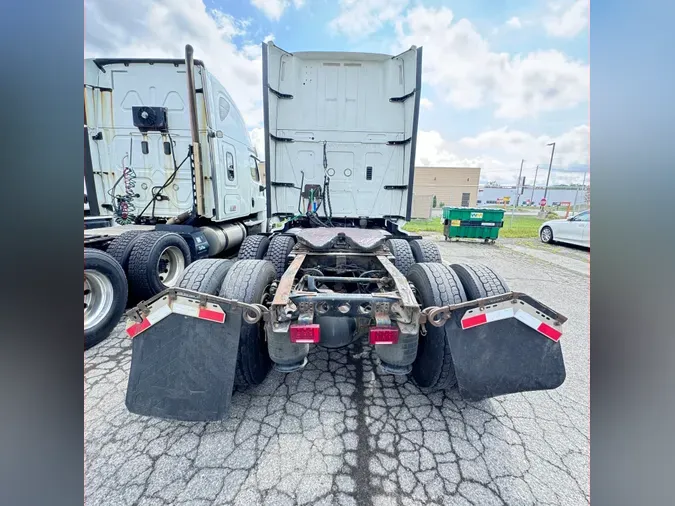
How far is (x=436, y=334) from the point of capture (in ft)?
6.73

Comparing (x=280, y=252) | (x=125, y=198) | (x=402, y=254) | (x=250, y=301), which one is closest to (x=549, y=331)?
(x=402, y=254)

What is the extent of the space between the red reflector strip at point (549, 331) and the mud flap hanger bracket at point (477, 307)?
0.18 feet

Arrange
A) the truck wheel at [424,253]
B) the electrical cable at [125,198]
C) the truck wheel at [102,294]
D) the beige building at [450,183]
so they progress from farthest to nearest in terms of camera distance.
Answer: the beige building at [450,183] < the electrical cable at [125,198] < the truck wheel at [424,253] < the truck wheel at [102,294]

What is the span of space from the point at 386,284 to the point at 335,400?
44.0 inches

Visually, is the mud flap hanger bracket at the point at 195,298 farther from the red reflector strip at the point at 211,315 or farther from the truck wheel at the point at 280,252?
the truck wheel at the point at 280,252

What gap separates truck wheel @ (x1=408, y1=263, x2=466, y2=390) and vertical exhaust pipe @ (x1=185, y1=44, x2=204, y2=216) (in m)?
4.06

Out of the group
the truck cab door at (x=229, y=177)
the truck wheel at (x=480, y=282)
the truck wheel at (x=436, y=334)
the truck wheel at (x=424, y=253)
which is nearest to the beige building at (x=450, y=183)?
the truck cab door at (x=229, y=177)

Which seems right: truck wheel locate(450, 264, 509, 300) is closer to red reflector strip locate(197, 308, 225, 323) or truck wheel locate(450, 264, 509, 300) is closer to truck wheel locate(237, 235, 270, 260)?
red reflector strip locate(197, 308, 225, 323)

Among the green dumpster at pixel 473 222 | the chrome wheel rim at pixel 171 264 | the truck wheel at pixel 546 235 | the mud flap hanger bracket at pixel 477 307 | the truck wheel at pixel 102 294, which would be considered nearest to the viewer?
the mud flap hanger bracket at pixel 477 307

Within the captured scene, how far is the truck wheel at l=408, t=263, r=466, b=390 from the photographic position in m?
2.02

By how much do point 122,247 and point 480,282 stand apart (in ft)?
15.0

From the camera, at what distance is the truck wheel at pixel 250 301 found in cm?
203

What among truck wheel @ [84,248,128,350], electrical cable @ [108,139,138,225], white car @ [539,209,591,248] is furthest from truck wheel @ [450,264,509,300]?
white car @ [539,209,591,248]

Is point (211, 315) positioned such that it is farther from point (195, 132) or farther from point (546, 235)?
point (546, 235)
